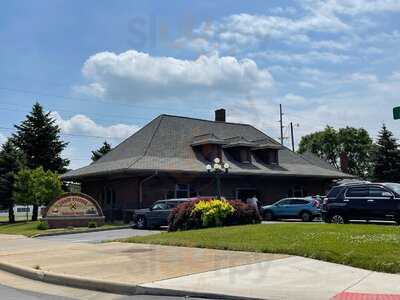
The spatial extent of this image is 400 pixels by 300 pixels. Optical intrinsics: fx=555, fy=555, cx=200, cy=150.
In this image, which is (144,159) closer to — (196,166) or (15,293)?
(196,166)

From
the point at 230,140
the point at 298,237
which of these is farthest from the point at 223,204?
the point at 230,140

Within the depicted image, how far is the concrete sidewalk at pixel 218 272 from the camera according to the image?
30.7 feet

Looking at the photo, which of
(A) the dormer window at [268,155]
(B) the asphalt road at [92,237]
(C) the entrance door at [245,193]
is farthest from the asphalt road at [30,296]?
(A) the dormer window at [268,155]

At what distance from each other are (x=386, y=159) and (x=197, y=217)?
42025 millimetres

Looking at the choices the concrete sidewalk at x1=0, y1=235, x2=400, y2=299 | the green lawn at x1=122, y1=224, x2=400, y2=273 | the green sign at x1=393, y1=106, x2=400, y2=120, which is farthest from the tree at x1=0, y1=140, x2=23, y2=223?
the green sign at x1=393, y1=106, x2=400, y2=120

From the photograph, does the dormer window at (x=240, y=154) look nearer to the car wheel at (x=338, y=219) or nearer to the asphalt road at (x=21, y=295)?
the car wheel at (x=338, y=219)

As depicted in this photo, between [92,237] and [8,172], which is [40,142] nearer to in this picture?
[8,172]

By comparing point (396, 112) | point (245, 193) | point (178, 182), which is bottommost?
point (245, 193)

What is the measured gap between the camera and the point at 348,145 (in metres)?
95.0

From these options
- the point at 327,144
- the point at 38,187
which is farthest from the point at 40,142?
the point at 327,144

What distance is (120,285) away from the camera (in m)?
10.2

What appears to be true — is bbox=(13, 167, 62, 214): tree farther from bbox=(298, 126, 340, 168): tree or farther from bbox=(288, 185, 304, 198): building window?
bbox=(298, 126, 340, 168): tree

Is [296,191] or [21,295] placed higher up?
[296,191]

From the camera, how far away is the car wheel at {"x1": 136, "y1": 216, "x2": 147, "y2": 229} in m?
30.5
